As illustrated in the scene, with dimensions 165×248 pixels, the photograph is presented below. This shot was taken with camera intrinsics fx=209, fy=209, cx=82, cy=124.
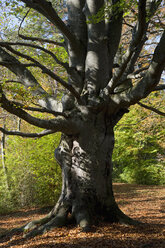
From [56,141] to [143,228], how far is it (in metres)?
5.06

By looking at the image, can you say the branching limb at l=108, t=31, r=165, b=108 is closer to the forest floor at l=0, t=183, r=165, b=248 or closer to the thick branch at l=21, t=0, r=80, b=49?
the thick branch at l=21, t=0, r=80, b=49

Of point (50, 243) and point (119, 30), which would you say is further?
point (119, 30)

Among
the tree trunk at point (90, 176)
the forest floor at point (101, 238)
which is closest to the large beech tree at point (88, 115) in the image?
the tree trunk at point (90, 176)

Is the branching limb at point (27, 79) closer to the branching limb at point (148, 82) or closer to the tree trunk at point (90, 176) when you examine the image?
the tree trunk at point (90, 176)

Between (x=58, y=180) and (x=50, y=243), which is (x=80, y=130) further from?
(x=58, y=180)

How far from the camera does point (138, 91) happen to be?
12.8ft

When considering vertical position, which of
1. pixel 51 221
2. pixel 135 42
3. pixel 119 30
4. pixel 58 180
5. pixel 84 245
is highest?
pixel 119 30

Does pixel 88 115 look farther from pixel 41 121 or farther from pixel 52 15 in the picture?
pixel 52 15

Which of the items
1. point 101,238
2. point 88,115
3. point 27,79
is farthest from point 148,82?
point 101,238

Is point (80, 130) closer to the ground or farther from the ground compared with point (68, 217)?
farther from the ground

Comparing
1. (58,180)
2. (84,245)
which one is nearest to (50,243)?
(84,245)

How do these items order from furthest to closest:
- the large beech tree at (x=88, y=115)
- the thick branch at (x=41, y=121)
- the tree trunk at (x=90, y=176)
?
the tree trunk at (x=90, y=176), the large beech tree at (x=88, y=115), the thick branch at (x=41, y=121)

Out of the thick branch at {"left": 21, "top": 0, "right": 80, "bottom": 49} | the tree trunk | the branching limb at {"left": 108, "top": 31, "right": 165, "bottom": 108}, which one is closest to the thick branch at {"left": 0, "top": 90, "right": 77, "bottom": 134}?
the tree trunk

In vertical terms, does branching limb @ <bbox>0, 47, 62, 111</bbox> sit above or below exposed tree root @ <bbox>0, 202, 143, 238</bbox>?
above
